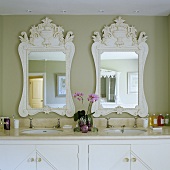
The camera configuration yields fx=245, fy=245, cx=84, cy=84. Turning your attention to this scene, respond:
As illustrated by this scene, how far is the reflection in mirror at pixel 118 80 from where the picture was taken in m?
3.27

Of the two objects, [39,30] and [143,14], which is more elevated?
[143,14]

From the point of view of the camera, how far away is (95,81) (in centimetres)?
330

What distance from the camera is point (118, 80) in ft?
10.8
